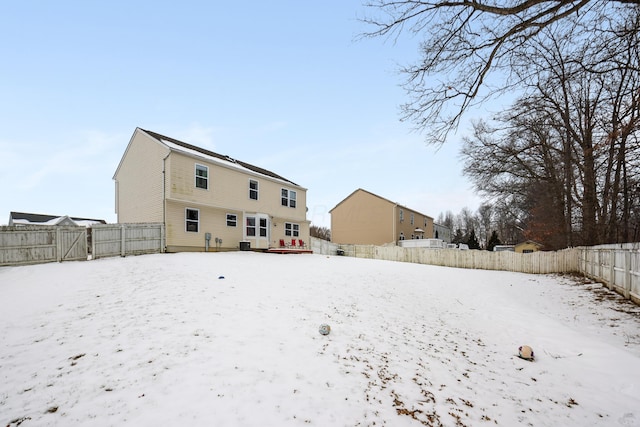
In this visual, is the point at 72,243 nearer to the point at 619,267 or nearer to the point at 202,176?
the point at 202,176

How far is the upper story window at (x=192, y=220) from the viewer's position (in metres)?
15.0

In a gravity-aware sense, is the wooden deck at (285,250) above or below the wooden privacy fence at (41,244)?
below

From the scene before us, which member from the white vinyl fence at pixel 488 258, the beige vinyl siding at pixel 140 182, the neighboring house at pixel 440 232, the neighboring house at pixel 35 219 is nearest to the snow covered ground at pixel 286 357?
the beige vinyl siding at pixel 140 182

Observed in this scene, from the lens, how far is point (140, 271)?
9070mm

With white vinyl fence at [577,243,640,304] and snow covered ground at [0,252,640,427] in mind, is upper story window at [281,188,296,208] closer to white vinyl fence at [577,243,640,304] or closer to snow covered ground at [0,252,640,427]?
snow covered ground at [0,252,640,427]

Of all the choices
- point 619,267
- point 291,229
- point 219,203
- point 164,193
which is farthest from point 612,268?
point 164,193

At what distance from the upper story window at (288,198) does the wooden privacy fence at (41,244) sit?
12411mm

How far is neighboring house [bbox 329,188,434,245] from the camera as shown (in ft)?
99.8

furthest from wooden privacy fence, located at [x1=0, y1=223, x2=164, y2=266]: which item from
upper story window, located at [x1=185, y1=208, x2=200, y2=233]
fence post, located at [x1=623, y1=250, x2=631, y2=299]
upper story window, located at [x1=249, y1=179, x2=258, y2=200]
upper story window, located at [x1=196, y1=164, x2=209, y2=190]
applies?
fence post, located at [x1=623, y1=250, x2=631, y2=299]

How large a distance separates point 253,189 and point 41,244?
35.7 ft

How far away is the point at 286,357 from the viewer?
4305 mm

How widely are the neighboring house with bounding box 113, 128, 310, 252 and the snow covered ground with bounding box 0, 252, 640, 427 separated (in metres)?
6.31

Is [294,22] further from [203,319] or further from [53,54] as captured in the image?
[53,54]

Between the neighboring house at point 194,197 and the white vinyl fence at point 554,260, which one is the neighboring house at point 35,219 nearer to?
the neighboring house at point 194,197
